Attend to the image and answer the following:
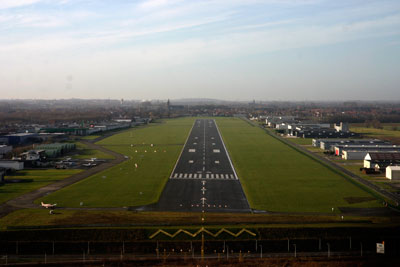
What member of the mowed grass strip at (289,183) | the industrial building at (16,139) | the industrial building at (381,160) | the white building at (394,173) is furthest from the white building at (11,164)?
the industrial building at (381,160)

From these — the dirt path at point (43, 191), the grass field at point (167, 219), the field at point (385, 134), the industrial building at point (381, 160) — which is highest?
the field at point (385, 134)

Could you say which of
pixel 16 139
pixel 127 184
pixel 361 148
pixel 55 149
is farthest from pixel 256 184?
pixel 16 139

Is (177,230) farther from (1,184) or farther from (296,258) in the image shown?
(1,184)

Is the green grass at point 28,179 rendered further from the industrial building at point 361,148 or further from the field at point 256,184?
the industrial building at point 361,148

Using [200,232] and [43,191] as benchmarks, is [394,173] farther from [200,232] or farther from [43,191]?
[43,191]

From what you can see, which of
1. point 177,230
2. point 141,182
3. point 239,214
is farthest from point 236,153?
point 177,230

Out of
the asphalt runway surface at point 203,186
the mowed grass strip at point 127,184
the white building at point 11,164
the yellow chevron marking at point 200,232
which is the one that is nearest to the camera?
the yellow chevron marking at point 200,232
